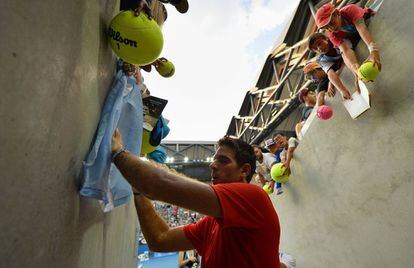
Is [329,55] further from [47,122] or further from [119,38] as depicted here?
[47,122]

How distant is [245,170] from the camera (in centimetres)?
139

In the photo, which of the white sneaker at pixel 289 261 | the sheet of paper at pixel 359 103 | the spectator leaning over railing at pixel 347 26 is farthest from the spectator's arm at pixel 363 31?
the white sneaker at pixel 289 261

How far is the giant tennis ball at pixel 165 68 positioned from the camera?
1.62 m

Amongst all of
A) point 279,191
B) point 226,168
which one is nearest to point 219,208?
point 226,168

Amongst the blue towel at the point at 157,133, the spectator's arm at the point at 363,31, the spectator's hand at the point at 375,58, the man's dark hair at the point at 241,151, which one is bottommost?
the man's dark hair at the point at 241,151

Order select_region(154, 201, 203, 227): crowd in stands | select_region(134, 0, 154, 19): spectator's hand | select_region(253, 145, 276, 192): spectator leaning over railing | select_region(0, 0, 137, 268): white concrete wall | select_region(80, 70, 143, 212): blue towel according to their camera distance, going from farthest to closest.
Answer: select_region(154, 201, 203, 227): crowd in stands → select_region(253, 145, 276, 192): spectator leaning over railing → select_region(134, 0, 154, 19): spectator's hand → select_region(80, 70, 143, 212): blue towel → select_region(0, 0, 137, 268): white concrete wall

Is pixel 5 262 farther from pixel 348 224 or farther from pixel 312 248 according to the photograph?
pixel 312 248

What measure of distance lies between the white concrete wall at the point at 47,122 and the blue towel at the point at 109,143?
4cm

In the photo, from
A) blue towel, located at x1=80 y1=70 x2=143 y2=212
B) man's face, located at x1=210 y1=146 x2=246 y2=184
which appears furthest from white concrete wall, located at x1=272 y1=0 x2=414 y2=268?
blue towel, located at x1=80 y1=70 x2=143 y2=212

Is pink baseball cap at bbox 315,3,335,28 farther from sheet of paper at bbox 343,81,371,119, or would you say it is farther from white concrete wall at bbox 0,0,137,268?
white concrete wall at bbox 0,0,137,268

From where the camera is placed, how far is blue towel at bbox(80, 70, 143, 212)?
0.81 meters

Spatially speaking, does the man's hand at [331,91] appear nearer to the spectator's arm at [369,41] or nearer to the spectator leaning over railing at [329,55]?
the spectator leaning over railing at [329,55]

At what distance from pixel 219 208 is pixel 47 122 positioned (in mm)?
704

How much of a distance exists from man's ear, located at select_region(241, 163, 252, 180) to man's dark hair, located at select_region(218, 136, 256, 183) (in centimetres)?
2
